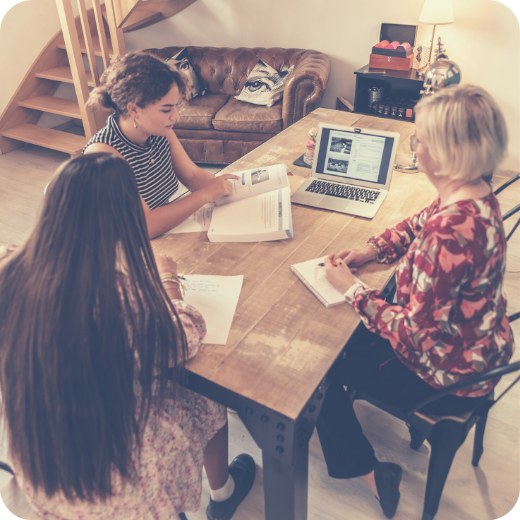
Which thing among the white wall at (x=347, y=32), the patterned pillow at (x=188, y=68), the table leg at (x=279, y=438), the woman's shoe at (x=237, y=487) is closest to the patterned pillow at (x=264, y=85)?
the patterned pillow at (x=188, y=68)

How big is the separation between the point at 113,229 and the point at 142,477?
58 centimetres

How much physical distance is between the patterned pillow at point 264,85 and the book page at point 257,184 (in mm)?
2239

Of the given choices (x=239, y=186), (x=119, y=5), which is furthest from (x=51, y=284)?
(x=119, y=5)

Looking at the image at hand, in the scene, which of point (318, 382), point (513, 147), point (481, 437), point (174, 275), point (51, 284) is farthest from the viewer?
point (513, 147)

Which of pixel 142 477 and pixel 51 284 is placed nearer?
pixel 51 284

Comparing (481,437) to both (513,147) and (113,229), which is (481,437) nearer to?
(113,229)

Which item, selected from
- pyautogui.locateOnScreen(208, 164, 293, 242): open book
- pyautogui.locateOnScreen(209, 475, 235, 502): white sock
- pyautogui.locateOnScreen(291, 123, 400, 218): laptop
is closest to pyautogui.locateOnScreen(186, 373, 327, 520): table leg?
pyautogui.locateOnScreen(209, 475, 235, 502): white sock

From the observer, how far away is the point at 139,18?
15.0 feet

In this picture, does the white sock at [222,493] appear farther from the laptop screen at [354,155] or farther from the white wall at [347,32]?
the white wall at [347,32]

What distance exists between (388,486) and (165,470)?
75 centimetres

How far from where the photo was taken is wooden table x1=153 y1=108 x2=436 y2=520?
1.03 metres

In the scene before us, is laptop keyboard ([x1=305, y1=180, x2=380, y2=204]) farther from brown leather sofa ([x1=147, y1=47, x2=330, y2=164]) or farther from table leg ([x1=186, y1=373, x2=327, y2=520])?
brown leather sofa ([x1=147, y1=47, x2=330, y2=164])

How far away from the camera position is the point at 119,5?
4.00 meters

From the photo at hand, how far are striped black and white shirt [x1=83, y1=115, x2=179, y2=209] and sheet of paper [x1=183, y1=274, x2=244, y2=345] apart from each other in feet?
2.09
